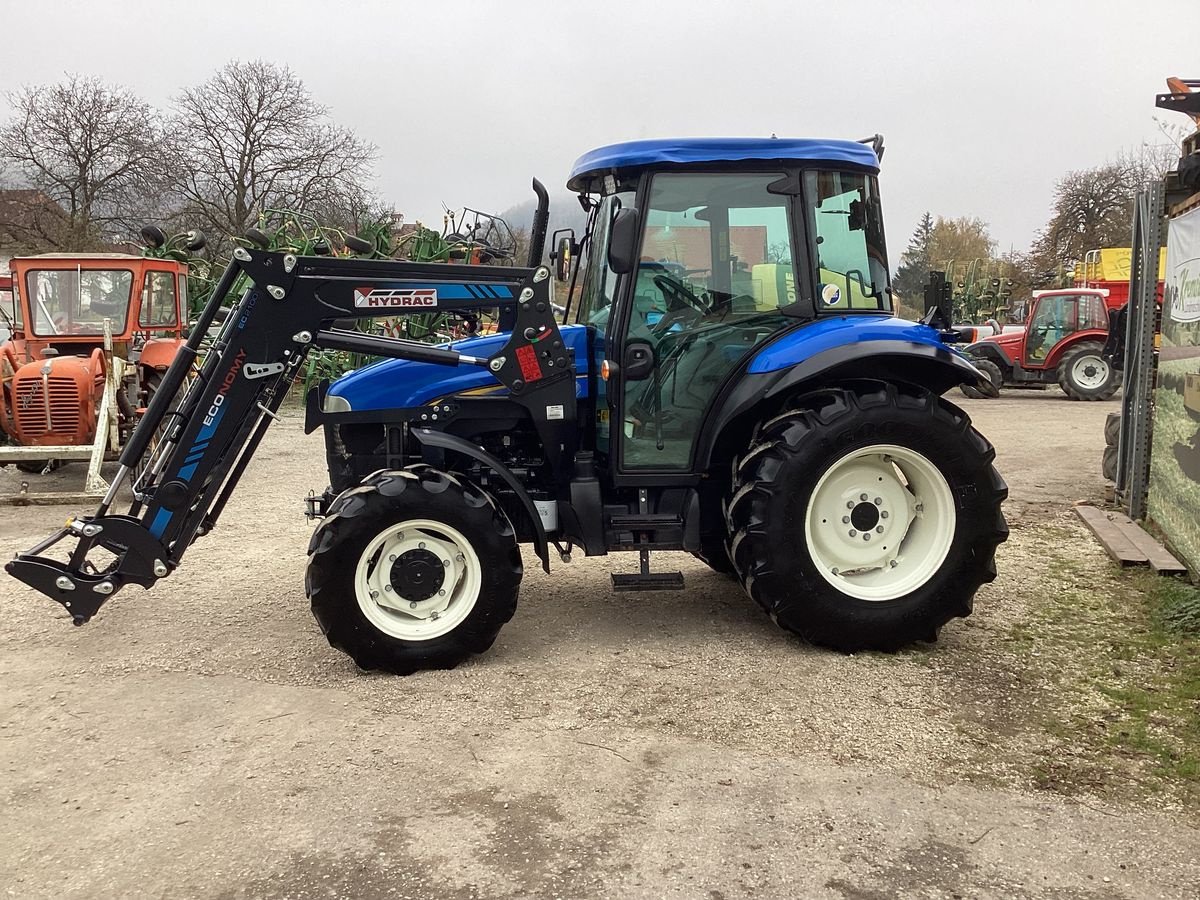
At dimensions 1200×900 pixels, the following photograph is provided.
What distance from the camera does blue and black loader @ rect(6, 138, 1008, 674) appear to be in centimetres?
430

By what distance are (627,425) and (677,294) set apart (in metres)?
0.65

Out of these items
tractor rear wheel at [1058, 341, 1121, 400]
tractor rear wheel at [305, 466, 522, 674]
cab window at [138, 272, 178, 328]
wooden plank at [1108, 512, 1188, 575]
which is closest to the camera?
tractor rear wheel at [305, 466, 522, 674]

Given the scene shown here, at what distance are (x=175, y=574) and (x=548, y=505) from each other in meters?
2.66

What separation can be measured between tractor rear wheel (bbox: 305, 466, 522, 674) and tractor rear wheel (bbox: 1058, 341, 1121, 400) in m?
16.0

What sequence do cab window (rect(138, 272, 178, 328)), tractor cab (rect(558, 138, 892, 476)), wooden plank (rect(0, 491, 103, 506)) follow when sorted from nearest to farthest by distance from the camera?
tractor cab (rect(558, 138, 892, 476))
wooden plank (rect(0, 491, 103, 506))
cab window (rect(138, 272, 178, 328))

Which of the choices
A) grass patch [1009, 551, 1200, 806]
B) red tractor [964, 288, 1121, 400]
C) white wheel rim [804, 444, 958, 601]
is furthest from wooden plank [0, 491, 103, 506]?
red tractor [964, 288, 1121, 400]

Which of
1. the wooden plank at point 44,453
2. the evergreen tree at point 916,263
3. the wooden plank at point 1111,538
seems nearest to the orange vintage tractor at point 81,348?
the wooden plank at point 44,453

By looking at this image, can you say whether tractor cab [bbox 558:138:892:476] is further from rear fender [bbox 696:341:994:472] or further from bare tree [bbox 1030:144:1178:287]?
bare tree [bbox 1030:144:1178:287]

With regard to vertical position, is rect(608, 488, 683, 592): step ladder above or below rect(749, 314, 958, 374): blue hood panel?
below

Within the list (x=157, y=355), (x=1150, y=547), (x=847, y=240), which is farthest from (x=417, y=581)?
(x=157, y=355)

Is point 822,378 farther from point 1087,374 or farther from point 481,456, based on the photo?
point 1087,374

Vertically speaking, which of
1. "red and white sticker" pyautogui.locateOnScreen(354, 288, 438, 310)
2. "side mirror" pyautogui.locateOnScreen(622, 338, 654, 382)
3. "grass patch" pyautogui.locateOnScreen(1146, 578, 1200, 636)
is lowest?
"grass patch" pyautogui.locateOnScreen(1146, 578, 1200, 636)

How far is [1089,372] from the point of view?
58.4 ft

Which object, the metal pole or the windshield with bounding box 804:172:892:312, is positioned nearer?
the windshield with bounding box 804:172:892:312
